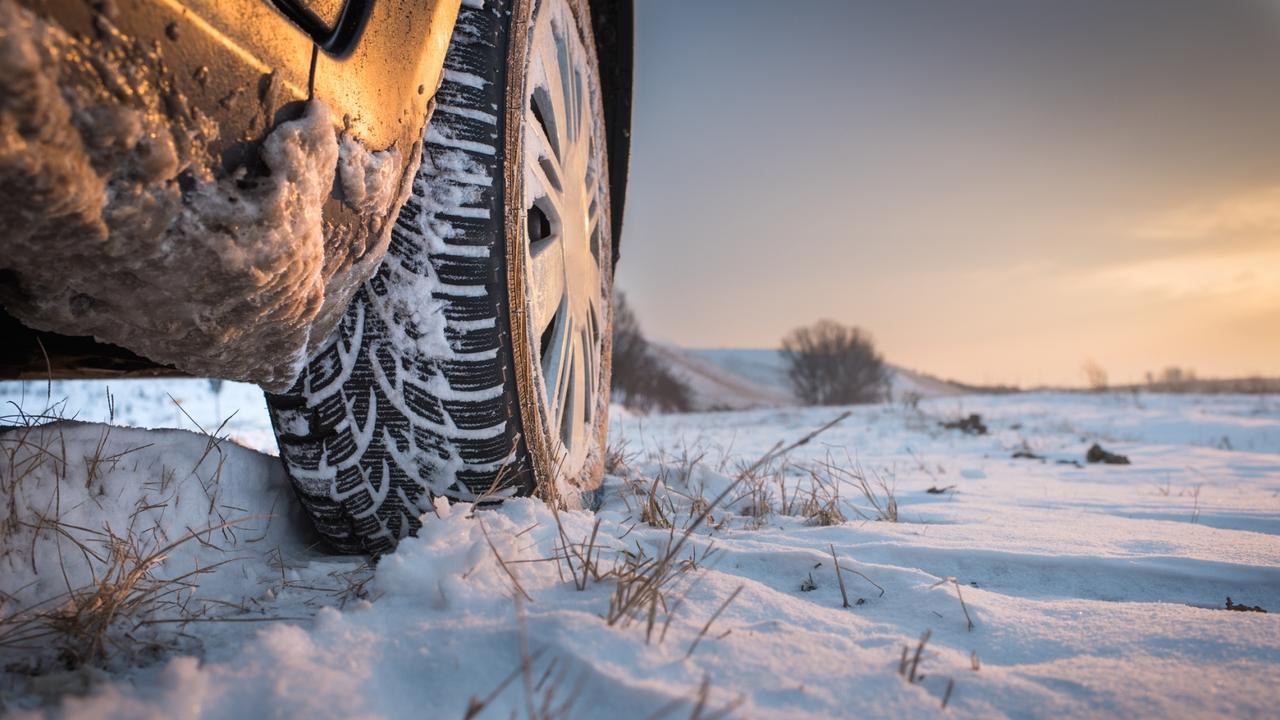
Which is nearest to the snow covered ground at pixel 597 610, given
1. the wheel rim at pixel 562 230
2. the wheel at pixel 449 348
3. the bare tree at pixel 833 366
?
the wheel at pixel 449 348

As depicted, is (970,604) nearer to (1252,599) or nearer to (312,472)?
(1252,599)

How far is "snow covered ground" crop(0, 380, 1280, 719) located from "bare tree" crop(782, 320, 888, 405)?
2493 centimetres

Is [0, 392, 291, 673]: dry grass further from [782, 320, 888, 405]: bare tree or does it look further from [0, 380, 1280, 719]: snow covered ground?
[782, 320, 888, 405]: bare tree

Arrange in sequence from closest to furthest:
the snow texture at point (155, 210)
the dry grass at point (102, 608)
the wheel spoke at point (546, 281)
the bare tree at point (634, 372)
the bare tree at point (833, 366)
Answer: the snow texture at point (155, 210), the dry grass at point (102, 608), the wheel spoke at point (546, 281), the bare tree at point (634, 372), the bare tree at point (833, 366)

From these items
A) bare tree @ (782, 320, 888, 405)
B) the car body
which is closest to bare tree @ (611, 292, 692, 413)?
bare tree @ (782, 320, 888, 405)

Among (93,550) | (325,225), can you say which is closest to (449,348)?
(325,225)

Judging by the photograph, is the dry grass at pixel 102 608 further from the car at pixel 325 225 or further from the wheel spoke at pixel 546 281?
the wheel spoke at pixel 546 281

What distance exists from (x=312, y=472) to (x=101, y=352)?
421mm

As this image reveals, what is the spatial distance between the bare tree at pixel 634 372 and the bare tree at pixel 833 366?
961cm

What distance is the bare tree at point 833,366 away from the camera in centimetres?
2583

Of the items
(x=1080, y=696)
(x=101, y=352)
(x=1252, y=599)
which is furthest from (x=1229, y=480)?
(x=101, y=352)

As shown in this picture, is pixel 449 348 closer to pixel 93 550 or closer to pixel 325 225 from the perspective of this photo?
pixel 325 225

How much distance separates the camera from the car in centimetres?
62

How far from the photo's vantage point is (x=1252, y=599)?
1.21m
